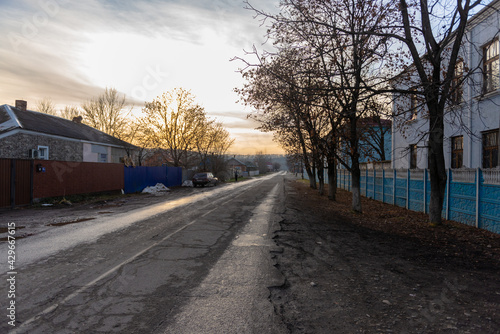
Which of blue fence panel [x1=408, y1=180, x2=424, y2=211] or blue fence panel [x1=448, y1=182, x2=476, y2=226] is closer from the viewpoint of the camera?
blue fence panel [x1=448, y1=182, x2=476, y2=226]

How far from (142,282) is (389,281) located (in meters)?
3.78

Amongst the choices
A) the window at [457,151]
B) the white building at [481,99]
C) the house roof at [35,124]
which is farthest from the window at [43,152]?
the window at [457,151]

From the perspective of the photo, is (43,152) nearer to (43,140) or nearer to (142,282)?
(43,140)

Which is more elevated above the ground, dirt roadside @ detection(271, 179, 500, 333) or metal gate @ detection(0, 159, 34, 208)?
metal gate @ detection(0, 159, 34, 208)

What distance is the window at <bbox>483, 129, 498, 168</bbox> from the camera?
12.3 metres

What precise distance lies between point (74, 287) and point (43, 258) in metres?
2.01

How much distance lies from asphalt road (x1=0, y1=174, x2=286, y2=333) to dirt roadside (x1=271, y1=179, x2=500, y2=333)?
1.56 ft

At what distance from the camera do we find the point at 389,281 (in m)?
4.79

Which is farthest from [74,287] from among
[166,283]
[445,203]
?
[445,203]

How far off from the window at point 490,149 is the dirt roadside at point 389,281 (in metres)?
5.40

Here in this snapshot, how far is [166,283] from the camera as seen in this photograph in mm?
4543

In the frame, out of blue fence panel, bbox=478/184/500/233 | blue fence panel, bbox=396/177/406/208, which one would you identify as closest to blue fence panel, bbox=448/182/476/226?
blue fence panel, bbox=478/184/500/233

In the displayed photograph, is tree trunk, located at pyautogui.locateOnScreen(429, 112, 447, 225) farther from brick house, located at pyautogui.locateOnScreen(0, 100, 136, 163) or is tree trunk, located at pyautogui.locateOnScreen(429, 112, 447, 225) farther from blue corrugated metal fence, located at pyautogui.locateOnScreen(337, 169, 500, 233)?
brick house, located at pyautogui.locateOnScreen(0, 100, 136, 163)

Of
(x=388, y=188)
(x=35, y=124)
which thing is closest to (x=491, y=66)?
(x=388, y=188)
